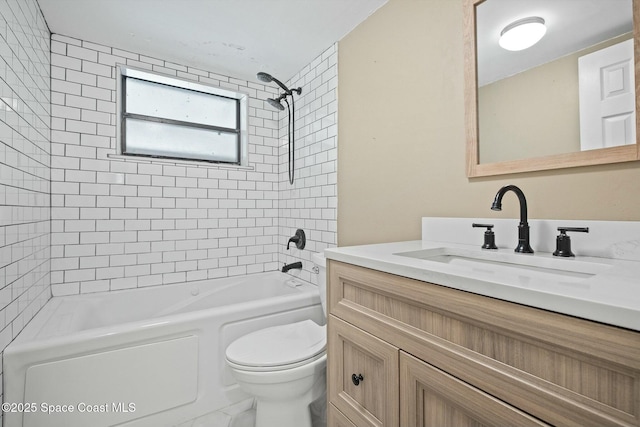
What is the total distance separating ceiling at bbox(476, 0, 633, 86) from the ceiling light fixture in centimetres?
2

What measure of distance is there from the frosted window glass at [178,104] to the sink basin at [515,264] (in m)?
2.29

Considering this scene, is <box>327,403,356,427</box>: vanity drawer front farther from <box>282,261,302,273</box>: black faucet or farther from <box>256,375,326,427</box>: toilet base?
<box>282,261,302,273</box>: black faucet

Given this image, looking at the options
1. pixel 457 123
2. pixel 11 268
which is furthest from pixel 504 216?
pixel 11 268

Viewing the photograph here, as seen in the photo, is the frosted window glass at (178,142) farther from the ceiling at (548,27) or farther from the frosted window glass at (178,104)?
the ceiling at (548,27)

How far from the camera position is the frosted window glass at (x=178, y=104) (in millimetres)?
2385

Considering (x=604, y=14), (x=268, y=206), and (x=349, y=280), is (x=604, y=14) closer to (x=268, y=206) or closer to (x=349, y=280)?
(x=349, y=280)

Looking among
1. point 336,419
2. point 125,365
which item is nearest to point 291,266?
point 125,365

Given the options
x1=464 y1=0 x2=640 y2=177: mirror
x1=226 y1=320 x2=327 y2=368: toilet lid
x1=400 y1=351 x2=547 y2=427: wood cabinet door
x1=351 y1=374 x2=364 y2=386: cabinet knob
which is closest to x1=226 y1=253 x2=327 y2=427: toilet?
x1=226 y1=320 x2=327 y2=368: toilet lid

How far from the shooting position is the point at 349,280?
105 cm

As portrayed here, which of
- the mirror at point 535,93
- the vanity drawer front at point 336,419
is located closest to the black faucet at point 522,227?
the mirror at point 535,93

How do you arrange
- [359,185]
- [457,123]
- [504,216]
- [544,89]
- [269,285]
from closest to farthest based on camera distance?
1. [544,89]
2. [504,216]
3. [457,123]
4. [359,185]
5. [269,285]

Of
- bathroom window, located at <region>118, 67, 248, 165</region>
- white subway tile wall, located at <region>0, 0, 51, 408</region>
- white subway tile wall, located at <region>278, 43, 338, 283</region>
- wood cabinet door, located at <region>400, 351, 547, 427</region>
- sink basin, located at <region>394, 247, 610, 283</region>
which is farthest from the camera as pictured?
bathroom window, located at <region>118, 67, 248, 165</region>

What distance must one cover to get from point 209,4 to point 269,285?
213 centimetres

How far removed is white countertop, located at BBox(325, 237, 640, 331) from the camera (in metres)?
0.47
